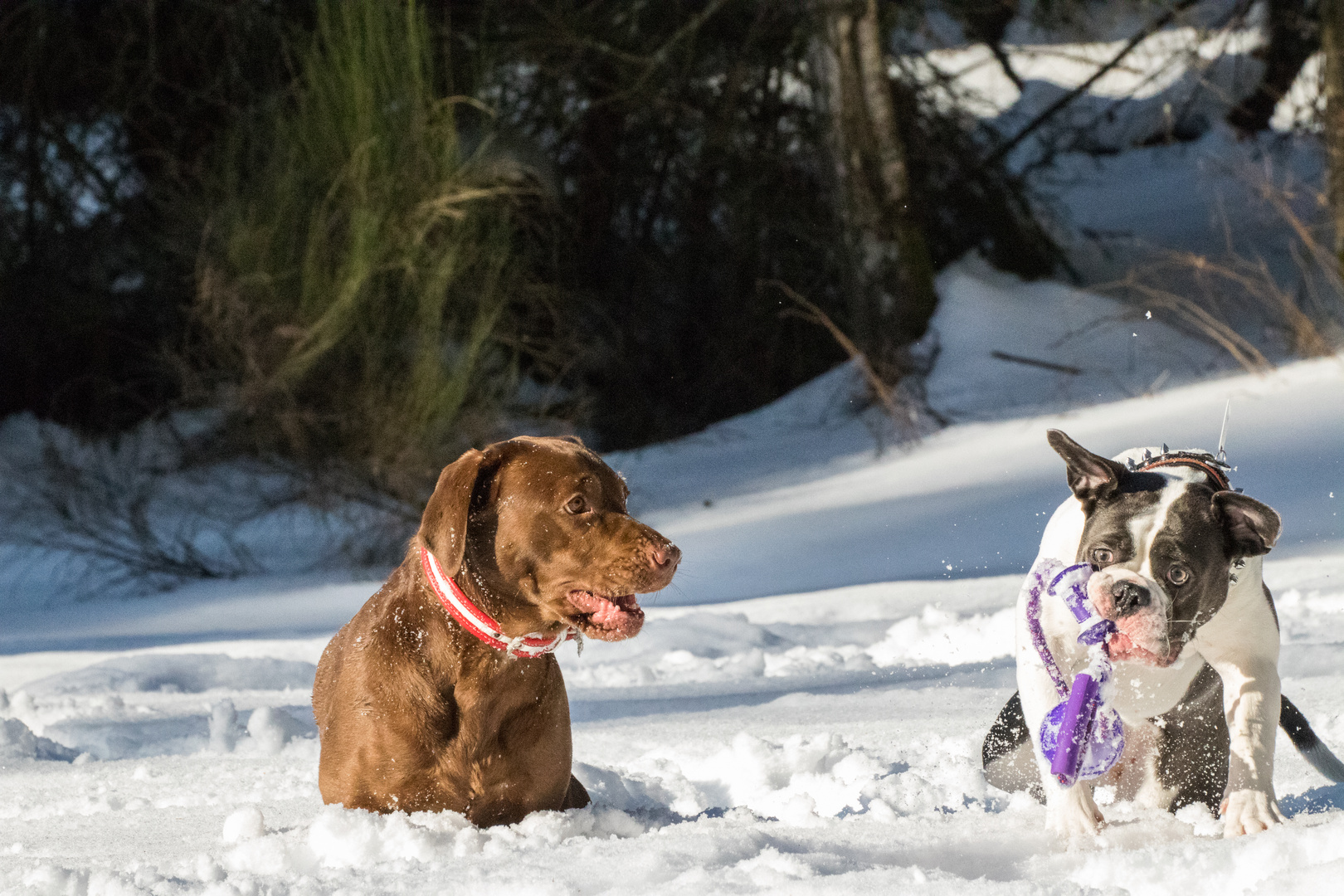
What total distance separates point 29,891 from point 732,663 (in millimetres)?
2972

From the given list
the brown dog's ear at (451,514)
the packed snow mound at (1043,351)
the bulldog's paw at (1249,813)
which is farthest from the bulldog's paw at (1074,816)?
the packed snow mound at (1043,351)

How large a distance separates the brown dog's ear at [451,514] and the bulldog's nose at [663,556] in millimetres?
339

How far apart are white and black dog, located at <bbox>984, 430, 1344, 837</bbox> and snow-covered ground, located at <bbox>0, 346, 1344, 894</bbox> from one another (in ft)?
0.31

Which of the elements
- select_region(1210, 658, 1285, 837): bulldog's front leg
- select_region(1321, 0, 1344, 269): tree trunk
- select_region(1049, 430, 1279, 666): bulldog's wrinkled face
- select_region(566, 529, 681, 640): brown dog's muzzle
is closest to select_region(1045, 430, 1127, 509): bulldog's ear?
select_region(1049, 430, 1279, 666): bulldog's wrinkled face

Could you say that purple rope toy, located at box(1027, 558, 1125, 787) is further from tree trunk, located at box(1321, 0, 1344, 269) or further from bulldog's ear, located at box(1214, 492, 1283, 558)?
tree trunk, located at box(1321, 0, 1344, 269)

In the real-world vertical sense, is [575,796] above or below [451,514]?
below

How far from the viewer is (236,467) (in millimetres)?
8773

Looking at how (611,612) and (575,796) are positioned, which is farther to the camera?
(575,796)

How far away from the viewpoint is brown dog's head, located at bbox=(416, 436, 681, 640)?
243 centimetres

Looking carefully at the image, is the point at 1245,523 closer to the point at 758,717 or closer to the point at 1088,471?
the point at 1088,471

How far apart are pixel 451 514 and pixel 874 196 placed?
785 cm

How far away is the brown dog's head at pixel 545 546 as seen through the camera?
2.43m

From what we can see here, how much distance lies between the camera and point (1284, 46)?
1198cm

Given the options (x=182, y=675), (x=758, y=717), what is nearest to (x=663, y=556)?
(x=758, y=717)
